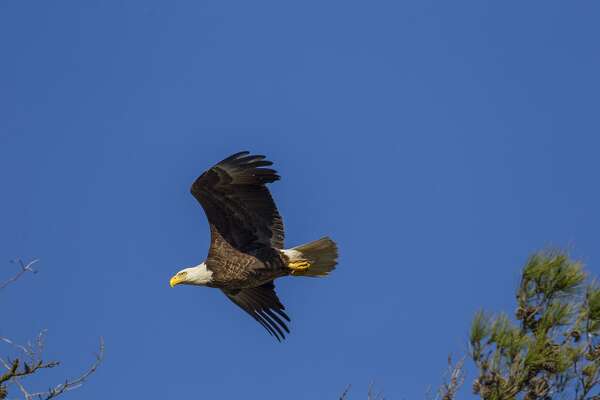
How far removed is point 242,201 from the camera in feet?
33.2

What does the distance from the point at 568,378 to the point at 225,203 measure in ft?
16.5

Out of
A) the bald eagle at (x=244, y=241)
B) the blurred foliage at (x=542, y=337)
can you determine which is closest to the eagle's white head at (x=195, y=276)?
the bald eagle at (x=244, y=241)

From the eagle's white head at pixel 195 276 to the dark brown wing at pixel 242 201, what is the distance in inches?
17.0

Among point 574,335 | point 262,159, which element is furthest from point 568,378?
point 262,159

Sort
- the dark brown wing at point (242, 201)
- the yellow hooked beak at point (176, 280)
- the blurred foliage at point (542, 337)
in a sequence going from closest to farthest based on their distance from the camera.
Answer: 1. the blurred foliage at point (542, 337)
2. the dark brown wing at point (242, 201)
3. the yellow hooked beak at point (176, 280)

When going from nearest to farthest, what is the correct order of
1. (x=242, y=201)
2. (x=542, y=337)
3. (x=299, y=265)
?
(x=542, y=337), (x=242, y=201), (x=299, y=265)

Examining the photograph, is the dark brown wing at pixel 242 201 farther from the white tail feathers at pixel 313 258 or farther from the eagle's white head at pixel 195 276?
the eagle's white head at pixel 195 276

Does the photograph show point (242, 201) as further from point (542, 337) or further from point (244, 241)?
point (542, 337)

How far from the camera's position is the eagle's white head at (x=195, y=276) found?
34.2 ft

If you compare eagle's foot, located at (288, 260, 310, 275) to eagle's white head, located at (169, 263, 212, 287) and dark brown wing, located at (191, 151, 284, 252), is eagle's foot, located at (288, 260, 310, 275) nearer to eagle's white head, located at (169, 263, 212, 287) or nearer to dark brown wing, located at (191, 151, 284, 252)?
dark brown wing, located at (191, 151, 284, 252)

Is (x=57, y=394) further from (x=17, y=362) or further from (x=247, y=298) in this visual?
(x=247, y=298)

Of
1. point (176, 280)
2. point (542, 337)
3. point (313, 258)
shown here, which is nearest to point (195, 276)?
point (176, 280)

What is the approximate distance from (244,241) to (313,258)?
0.78 meters

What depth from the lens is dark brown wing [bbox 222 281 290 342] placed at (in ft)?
36.1
